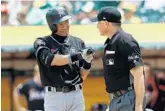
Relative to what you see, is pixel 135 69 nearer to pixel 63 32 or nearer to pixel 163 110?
pixel 63 32

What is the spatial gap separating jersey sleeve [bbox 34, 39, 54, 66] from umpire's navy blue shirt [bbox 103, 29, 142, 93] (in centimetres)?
53

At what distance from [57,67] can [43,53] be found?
0.21m

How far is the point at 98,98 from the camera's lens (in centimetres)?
1151

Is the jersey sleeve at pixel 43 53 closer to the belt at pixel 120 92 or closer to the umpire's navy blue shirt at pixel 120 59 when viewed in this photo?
the umpire's navy blue shirt at pixel 120 59

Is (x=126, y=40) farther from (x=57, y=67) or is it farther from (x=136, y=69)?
(x=57, y=67)

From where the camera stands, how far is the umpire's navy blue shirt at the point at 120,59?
5297mm

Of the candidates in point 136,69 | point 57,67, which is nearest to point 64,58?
point 57,67

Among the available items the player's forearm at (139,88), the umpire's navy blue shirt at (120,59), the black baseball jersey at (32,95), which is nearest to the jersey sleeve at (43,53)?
the umpire's navy blue shirt at (120,59)

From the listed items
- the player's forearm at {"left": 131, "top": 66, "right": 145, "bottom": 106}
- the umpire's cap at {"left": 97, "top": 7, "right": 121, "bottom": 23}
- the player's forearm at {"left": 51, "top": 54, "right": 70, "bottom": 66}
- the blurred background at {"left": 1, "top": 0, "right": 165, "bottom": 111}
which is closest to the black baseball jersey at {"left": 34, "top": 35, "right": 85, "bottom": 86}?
the player's forearm at {"left": 51, "top": 54, "right": 70, "bottom": 66}

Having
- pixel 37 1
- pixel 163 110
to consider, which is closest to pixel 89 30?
pixel 37 1

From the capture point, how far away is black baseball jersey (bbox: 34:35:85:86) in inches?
224

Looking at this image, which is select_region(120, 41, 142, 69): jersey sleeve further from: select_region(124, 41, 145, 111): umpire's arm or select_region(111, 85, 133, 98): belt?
select_region(111, 85, 133, 98): belt

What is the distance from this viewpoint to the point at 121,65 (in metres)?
5.39

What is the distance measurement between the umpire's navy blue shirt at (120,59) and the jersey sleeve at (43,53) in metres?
0.53
